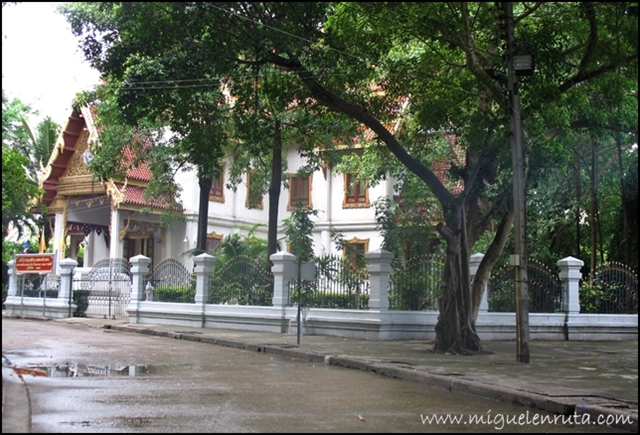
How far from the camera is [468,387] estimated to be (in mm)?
10672

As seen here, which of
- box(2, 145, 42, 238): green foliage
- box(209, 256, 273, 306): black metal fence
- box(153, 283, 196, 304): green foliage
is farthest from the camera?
box(2, 145, 42, 238): green foliage

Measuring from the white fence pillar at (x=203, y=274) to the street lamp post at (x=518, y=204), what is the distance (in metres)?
11.6

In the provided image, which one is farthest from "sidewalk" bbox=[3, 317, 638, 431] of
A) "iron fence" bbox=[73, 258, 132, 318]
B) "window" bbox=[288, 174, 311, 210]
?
"window" bbox=[288, 174, 311, 210]

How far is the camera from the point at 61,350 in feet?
48.6

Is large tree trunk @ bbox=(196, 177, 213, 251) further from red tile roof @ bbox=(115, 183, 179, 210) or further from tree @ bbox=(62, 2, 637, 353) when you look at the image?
tree @ bbox=(62, 2, 637, 353)

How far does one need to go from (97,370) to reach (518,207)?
752 centimetres

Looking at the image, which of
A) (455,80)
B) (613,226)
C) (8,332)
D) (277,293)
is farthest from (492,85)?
(613,226)

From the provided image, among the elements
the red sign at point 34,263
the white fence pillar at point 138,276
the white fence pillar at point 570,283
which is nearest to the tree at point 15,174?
the red sign at point 34,263

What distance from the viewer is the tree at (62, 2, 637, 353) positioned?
48.6ft

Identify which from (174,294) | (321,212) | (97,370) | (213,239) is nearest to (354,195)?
(321,212)

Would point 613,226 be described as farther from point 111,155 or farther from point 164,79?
point 164,79

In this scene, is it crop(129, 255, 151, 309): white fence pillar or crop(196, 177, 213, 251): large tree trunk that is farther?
crop(196, 177, 213, 251): large tree trunk

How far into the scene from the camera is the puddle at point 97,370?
36.3 feet

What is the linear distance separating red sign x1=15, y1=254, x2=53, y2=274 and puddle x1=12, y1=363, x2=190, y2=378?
15256 millimetres
